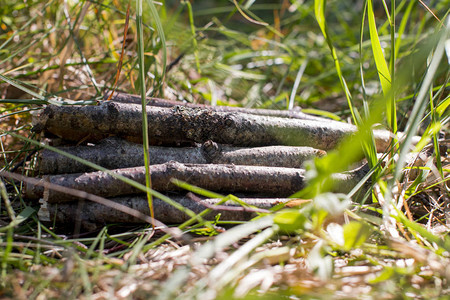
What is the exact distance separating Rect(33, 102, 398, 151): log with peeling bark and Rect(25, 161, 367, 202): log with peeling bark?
17 centimetres

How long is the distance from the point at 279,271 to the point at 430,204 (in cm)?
75

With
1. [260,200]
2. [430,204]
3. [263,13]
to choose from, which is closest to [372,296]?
[260,200]

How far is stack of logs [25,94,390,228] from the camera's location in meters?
1.25

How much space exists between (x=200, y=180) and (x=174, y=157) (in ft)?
0.53

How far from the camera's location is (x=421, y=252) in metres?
0.94

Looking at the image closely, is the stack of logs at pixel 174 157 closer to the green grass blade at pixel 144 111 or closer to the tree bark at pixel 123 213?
the tree bark at pixel 123 213

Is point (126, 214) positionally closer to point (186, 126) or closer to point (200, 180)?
point (200, 180)

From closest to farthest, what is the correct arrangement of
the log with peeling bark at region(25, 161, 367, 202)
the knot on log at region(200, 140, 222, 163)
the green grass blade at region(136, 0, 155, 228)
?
the green grass blade at region(136, 0, 155, 228) → the log with peeling bark at region(25, 161, 367, 202) → the knot on log at region(200, 140, 222, 163)

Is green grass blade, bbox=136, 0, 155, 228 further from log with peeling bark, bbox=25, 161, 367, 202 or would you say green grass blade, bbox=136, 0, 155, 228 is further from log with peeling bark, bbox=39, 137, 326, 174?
log with peeling bark, bbox=39, 137, 326, 174

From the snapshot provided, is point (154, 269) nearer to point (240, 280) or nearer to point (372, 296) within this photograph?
point (240, 280)

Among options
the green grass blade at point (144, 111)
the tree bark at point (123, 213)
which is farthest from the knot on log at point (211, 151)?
the green grass blade at point (144, 111)

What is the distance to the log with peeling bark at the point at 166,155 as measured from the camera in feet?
4.27

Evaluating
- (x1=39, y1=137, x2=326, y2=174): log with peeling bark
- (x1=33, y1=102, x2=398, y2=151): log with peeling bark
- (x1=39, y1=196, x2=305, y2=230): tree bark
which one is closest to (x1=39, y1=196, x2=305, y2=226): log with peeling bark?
(x1=39, y1=196, x2=305, y2=230): tree bark

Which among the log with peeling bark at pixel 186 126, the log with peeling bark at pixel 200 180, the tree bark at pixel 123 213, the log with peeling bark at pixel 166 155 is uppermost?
the log with peeling bark at pixel 186 126
